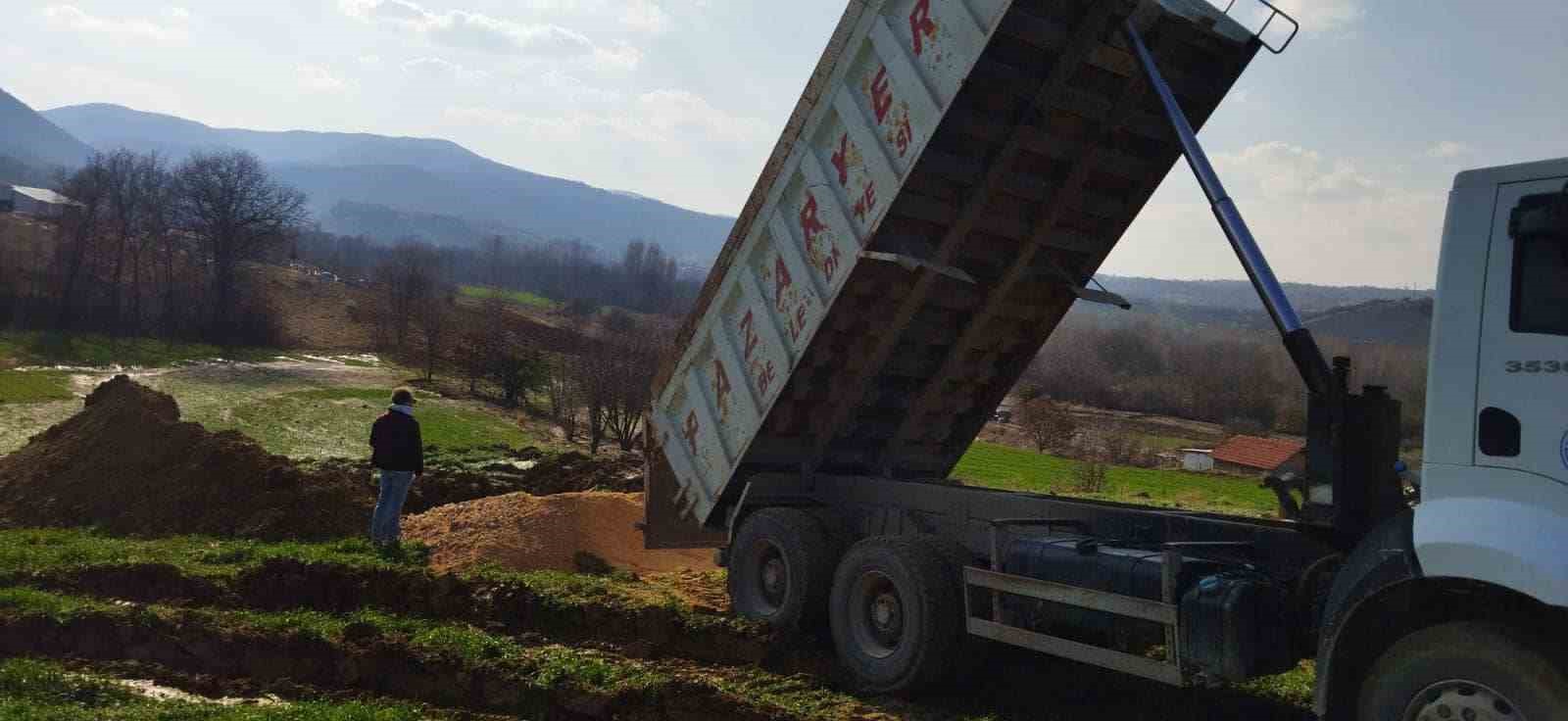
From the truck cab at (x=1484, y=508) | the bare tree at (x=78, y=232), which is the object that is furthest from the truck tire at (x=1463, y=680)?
the bare tree at (x=78, y=232)

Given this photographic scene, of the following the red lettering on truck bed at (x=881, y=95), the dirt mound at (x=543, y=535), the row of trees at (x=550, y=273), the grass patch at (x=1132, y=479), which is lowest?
the grass patch at (x=1132, y=479)

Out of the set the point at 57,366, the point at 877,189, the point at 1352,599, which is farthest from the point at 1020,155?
the point at 57,366

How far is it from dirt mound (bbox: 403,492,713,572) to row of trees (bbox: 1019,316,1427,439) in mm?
15939

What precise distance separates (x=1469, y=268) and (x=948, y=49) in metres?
3.09

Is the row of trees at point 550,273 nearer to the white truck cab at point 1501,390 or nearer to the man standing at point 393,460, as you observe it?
the man standing at point 393,460

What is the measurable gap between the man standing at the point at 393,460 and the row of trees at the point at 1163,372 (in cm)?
1822

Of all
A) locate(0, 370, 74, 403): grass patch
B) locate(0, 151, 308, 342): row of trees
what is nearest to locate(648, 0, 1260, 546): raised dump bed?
locate(0, 370, 74, 403): grass patch

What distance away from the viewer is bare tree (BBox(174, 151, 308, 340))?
6519 cm

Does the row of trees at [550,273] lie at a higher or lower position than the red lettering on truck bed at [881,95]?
higher

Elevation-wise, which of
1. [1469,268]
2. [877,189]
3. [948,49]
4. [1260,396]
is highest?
[948,49]

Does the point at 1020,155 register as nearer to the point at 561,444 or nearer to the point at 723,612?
the point at 723,612

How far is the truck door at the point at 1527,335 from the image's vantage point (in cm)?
435

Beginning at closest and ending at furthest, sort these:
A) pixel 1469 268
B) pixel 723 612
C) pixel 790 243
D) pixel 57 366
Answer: pixel 1469 268
pixel 790 243
pixel 723 612
pixel 57 366

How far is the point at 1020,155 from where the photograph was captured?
7387 millimetres
